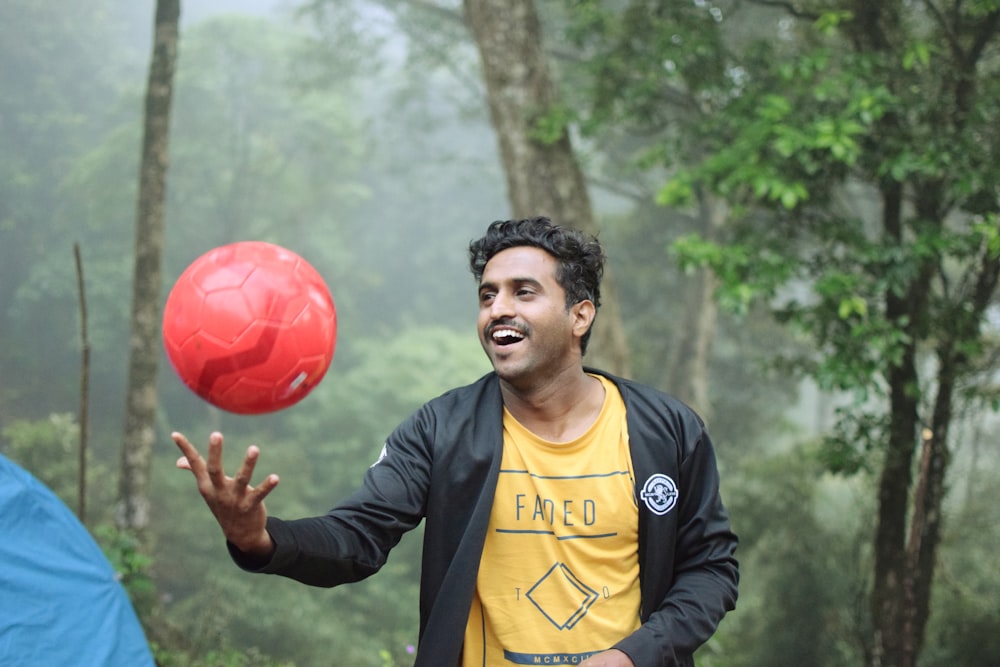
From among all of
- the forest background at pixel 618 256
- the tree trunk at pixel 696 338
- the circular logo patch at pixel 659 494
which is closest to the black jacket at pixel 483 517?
the circular logo patch at pixel 659 494

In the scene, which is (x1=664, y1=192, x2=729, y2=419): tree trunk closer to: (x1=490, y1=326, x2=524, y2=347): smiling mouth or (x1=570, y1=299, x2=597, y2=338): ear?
(x1=570, y1=299, x2=597, y2=338): ear

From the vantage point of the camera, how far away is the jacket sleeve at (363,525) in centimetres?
169

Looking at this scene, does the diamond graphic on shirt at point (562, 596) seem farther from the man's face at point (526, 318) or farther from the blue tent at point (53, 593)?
the blue tent at point (53, 593)

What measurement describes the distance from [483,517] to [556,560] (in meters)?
0.19

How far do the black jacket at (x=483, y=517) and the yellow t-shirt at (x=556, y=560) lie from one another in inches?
1.9

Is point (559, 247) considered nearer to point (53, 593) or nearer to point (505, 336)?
point (505, 336)

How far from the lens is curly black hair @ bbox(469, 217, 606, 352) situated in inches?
88.5

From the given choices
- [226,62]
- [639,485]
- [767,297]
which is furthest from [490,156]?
[639,485]

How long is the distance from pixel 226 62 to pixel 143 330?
1787 cm

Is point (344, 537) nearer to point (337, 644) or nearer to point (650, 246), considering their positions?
point (337, 644)

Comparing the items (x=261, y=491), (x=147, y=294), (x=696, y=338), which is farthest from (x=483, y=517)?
(x=696, y=338)

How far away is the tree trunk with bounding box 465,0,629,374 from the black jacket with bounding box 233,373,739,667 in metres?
3.47

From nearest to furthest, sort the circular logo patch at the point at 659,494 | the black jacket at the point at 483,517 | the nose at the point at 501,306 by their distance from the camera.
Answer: the black jacket at the point at 483,517 → the circular logo patch at the point at 659,494 → the nose at the point at 501,306

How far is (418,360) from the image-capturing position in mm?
21797
